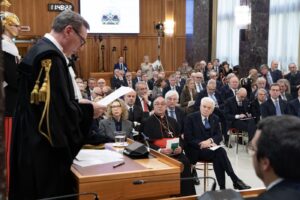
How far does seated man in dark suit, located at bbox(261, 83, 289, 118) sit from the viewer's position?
776 cm

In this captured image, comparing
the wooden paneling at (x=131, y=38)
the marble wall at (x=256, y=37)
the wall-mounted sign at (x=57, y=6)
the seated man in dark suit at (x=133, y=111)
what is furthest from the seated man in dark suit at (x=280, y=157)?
the wall-mounted sign at (x=57, y=6)

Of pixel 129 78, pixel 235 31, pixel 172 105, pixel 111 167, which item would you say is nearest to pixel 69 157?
pixel 111 167

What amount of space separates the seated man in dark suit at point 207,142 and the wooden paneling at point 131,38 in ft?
34.2

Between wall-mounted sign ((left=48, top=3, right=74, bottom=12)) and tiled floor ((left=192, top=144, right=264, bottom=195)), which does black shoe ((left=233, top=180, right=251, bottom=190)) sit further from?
wall-mounted sign ((left=48, top=3, right=74, bottom=12))

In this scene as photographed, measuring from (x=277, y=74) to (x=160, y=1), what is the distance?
23.7 ft

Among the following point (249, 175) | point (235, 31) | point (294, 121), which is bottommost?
point (249, 175)

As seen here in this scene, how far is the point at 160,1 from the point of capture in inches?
683

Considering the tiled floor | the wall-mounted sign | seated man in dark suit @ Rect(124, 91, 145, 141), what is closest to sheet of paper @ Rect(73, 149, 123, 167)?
the tiled floor

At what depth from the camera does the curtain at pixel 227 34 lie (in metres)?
15.4

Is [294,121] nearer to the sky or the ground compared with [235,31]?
nearer to the ground

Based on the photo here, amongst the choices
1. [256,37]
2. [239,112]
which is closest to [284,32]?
[256,37]

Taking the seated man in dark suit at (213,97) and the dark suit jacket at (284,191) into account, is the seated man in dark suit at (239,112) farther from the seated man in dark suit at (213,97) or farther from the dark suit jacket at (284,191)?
the dark suit jacket at (284,191)

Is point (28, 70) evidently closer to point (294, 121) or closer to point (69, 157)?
point (69, 157)

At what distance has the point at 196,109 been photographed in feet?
26.7
